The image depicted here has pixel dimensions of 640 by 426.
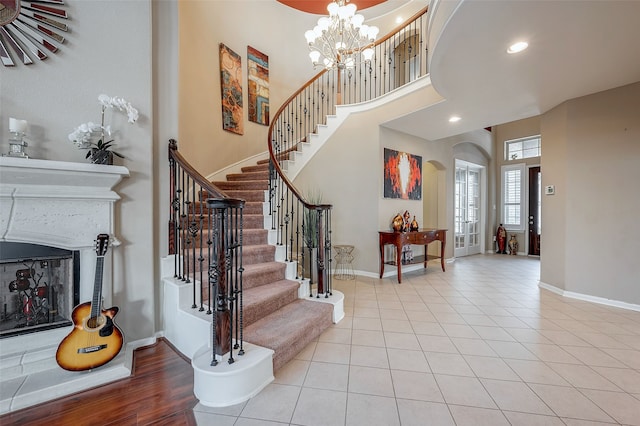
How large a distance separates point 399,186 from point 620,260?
3072mm

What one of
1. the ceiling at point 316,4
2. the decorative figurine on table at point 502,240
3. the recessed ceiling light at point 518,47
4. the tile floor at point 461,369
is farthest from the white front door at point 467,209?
the recessed ceiling light at point 518,47

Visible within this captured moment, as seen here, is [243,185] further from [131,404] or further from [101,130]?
[131,404]

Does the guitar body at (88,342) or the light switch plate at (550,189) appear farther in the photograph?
the light switch plate at (550,189)

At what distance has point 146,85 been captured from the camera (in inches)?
95.8

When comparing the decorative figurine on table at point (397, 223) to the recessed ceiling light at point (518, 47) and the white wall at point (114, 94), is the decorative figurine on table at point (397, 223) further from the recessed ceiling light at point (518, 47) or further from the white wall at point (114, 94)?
the white wall at point (114, 94)

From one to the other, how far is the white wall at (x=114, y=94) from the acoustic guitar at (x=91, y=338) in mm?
320

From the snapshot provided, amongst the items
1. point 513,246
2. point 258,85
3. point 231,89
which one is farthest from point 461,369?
point 513,246

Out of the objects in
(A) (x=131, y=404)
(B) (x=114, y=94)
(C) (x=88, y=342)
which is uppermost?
(B) (x=114, y=94)

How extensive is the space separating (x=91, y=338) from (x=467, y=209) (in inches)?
311

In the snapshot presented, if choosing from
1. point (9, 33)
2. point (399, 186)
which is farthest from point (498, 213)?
point (9, 33)

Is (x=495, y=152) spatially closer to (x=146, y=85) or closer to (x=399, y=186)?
(x=399, y=186)

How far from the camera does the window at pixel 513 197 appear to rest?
7484mm

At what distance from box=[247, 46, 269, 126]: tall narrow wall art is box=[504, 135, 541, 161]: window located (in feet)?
21.9

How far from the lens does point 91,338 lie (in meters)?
1.91
